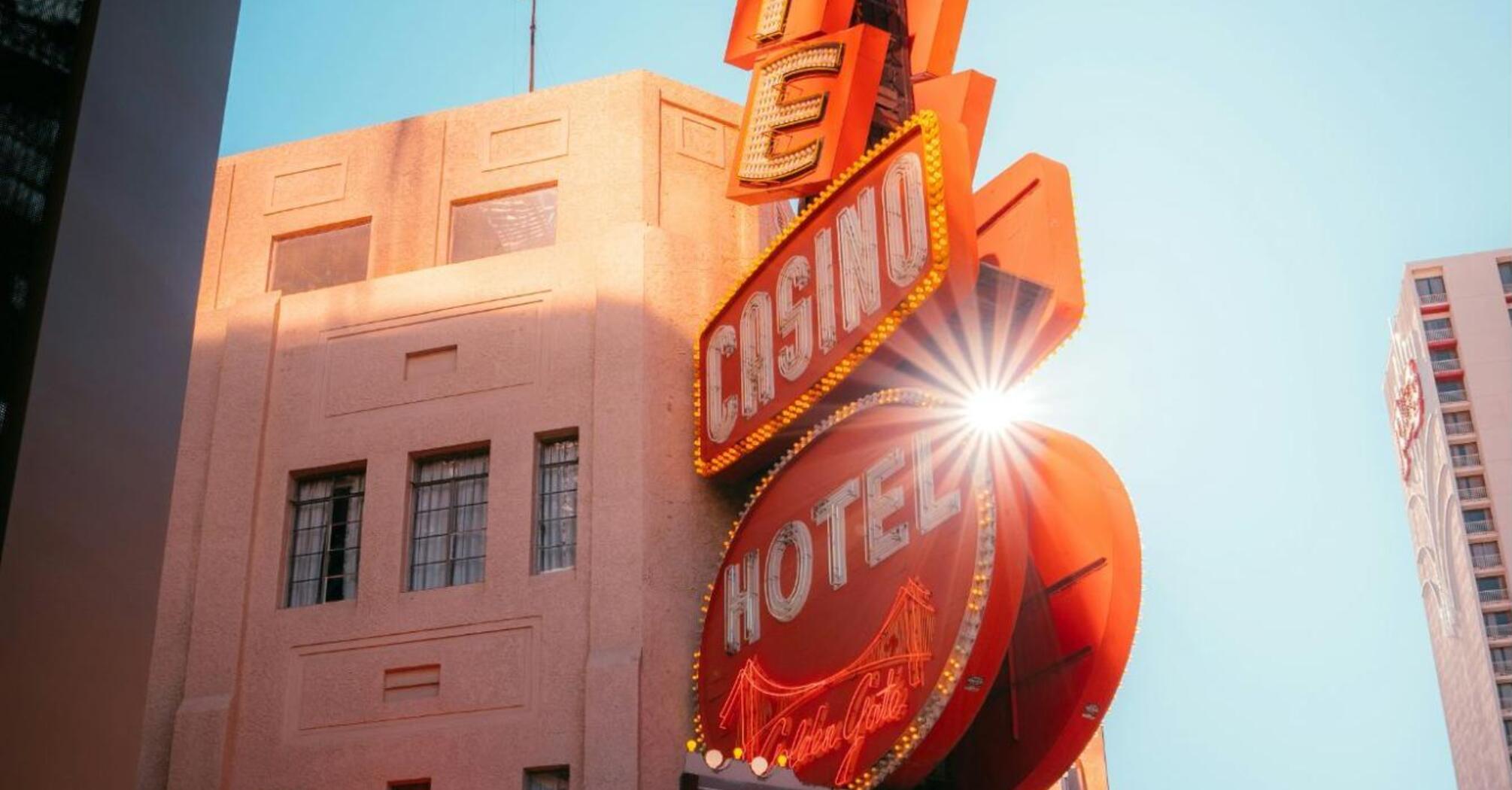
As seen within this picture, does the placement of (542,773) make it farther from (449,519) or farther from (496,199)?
(496,199)

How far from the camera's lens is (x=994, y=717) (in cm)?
1856

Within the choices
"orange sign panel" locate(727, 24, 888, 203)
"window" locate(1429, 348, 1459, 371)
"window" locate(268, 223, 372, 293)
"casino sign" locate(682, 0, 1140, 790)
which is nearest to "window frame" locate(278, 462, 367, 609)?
"window" locate(268, 223, 372, 293)

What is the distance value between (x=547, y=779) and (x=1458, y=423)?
3613 inches

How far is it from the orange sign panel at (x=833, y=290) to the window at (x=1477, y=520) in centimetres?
8814

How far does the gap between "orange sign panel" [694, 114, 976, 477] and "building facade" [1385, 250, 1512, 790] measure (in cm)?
8509

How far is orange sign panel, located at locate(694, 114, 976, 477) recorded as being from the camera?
17531mm

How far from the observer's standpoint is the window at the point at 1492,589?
95.6m

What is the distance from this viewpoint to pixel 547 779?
19953 millimetres

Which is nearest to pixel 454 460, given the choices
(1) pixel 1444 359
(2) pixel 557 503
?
(2) pixel 557 503

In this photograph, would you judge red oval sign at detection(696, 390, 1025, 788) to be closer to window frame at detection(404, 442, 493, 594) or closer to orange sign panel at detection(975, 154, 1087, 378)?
orange sign panel at detection(975, 154, 1087, 378)

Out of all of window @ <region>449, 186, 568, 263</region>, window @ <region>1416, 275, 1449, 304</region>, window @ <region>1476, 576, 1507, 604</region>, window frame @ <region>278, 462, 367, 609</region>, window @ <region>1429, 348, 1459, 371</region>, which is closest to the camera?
window frame @ <region>278, 462, 367, 609</region>

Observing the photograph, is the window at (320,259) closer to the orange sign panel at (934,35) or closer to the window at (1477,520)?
the orange sign panel at (934,35)

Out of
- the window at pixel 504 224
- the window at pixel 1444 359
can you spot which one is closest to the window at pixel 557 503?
the window at pixel 504 224

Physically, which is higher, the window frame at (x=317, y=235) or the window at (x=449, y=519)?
the window frame at (x=317, y=235)
